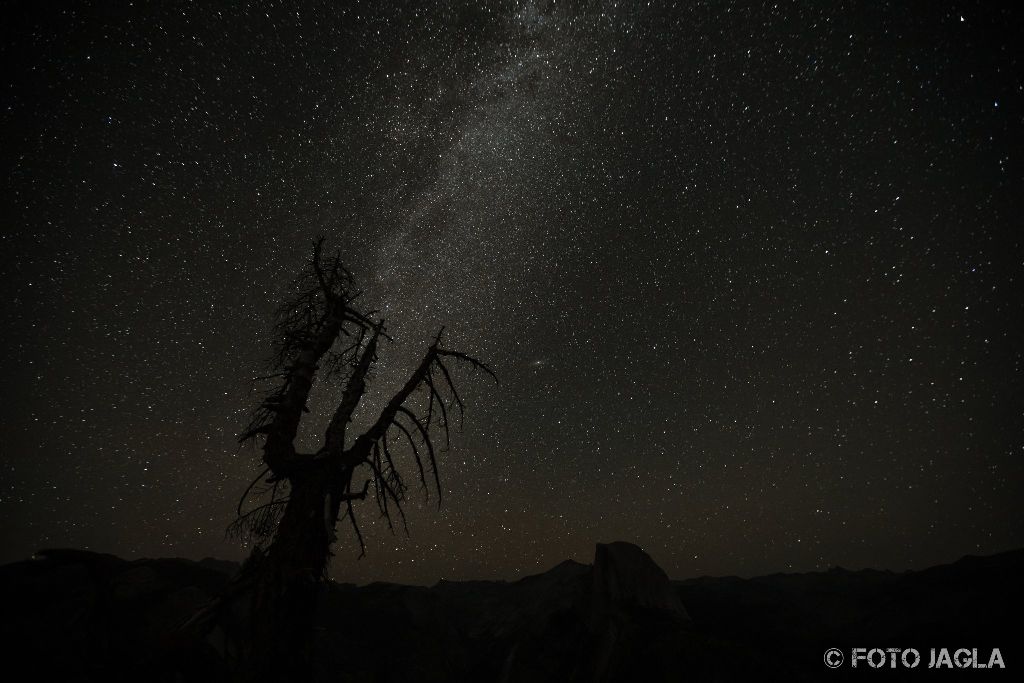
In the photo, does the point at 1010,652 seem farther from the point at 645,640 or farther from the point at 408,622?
the point at 408,622

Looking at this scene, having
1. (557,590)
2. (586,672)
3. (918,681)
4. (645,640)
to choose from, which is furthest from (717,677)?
(557,590)

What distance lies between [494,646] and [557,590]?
5034 mm

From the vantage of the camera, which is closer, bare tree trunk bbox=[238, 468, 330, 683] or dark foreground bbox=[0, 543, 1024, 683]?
bare tree trunk bbox=[238, 468, 330, 683]

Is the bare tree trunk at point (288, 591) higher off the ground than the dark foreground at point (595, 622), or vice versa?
the bare tree trunk at point (288, 591)

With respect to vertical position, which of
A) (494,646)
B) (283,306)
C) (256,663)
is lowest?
(494,646)

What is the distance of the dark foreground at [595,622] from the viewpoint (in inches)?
611

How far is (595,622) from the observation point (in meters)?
22.8

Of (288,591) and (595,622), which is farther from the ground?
(288,591)

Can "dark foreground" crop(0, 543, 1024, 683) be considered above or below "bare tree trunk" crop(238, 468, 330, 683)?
below

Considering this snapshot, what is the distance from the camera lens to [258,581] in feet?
10.9

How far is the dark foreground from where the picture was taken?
611 inches

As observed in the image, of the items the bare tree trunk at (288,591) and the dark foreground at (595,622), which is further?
the dark foreground at (595,622)

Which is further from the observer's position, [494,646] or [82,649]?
[494,646]

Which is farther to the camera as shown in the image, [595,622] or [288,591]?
[595,622]
